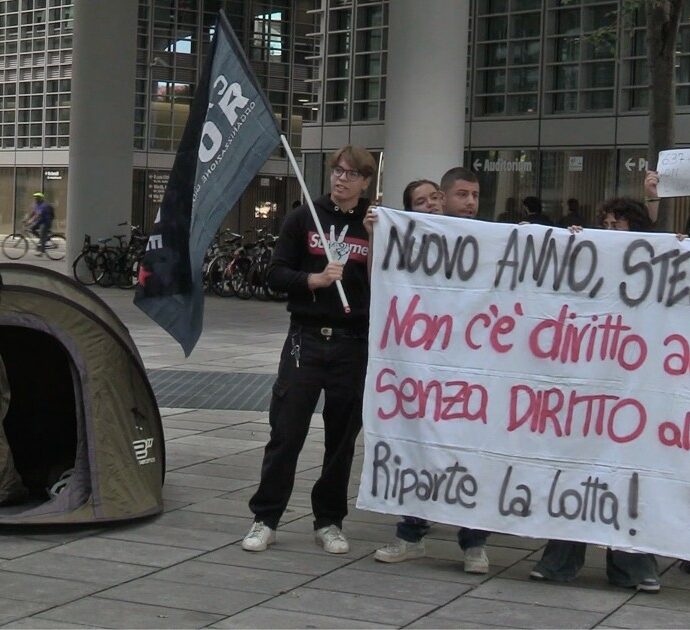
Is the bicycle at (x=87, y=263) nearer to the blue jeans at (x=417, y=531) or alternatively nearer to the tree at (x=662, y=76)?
the tree at (x=662, y=76)

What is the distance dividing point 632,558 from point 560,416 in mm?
726

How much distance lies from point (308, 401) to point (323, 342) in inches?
12.0

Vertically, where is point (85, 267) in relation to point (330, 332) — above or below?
below

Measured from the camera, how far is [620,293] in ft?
19.9

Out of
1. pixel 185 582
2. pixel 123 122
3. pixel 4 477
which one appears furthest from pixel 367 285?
pixel 123 122

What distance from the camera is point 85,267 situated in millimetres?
26688

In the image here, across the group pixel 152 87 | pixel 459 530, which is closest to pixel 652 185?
pixel 459 530

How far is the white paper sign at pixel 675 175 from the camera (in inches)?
253

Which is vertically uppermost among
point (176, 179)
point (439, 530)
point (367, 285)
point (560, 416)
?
point (176, 179)

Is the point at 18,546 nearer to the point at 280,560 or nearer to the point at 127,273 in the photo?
the point at 280,560

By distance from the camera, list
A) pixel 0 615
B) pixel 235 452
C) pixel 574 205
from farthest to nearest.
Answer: pixel 574 205, pixel 235 452, pixel 0 615

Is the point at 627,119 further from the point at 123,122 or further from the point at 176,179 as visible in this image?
the point at 176,179

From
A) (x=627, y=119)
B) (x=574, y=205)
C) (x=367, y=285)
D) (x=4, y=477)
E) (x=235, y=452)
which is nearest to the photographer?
(x=367, y=285)

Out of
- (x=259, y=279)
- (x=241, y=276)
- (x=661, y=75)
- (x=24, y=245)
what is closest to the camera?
(x=661, y=75)
